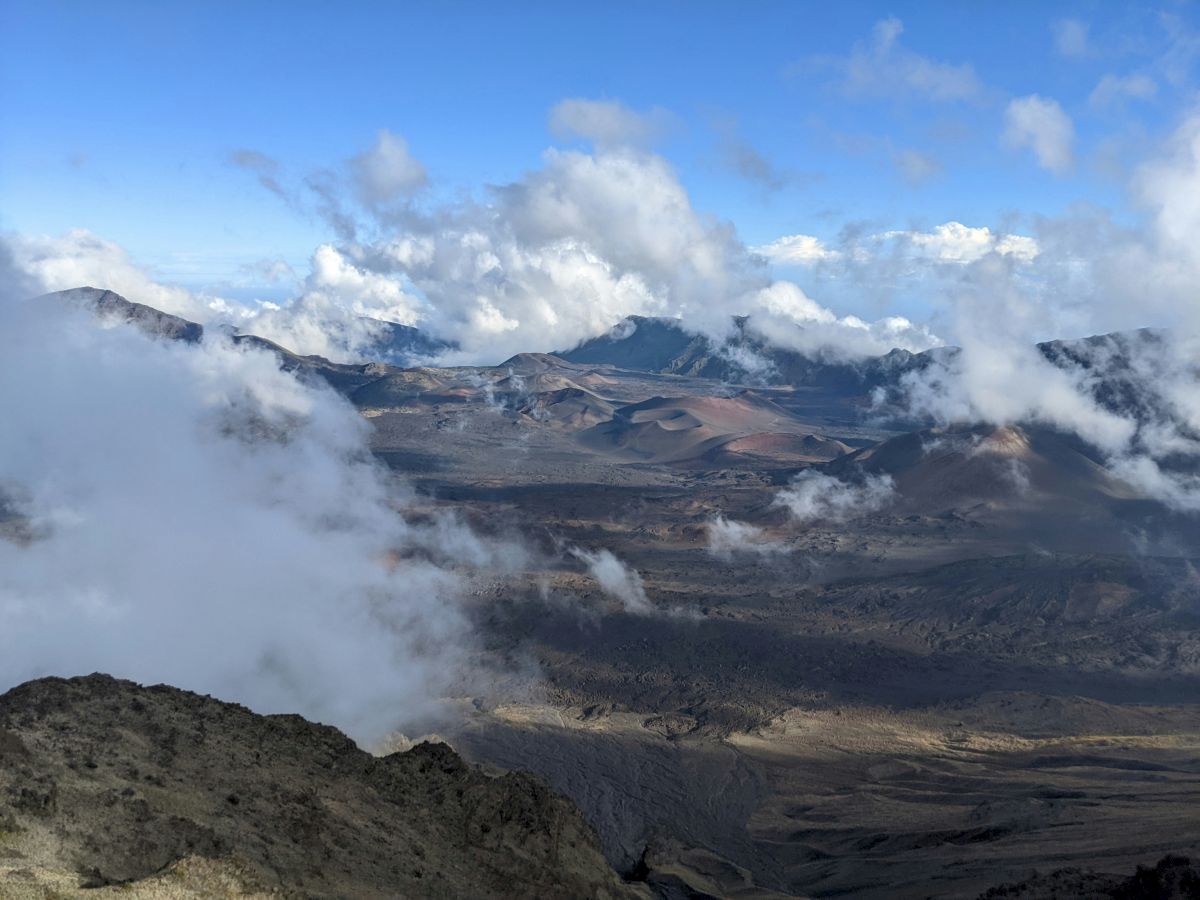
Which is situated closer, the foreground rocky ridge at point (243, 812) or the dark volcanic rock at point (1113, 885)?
the foreground rocky ridge at point (243, 812)

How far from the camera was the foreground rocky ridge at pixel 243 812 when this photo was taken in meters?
21.1

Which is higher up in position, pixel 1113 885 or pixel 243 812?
pixel 243 812

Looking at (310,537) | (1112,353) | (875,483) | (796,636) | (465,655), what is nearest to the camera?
(465,655)

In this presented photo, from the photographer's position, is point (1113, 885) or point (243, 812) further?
point (1113, 885)

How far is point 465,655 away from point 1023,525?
7510 centimetres

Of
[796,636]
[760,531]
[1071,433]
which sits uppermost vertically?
[1071,433]

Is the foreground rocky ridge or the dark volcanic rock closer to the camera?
the foreground rocky ridge

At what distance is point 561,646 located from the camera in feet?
236

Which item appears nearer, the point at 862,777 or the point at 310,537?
the point at 862,777

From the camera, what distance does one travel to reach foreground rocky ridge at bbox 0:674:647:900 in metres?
21.1

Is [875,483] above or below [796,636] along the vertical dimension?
above

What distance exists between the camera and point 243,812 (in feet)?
84.7

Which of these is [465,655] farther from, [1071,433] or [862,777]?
[1071,433]

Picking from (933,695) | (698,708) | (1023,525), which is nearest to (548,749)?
(698,708)
